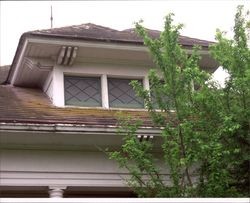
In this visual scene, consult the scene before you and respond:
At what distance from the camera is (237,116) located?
721cm

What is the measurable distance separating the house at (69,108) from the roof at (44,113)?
0.05 feet

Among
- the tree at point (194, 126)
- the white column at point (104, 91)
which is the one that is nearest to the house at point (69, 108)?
the white column at point (104, 91)

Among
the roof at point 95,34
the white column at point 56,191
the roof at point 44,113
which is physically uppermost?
the roof at point 95,34

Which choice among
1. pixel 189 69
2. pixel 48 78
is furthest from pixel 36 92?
pixel 189 69

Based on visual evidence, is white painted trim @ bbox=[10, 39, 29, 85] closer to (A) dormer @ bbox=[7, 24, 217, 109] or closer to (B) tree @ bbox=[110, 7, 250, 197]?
(A) dormer @ bbox=[7, 24, 217, 109]

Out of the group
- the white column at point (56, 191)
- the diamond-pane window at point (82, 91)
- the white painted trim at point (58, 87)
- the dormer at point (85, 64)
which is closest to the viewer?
the white column at point (56, 191)

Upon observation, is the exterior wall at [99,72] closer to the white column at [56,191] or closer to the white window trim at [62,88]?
the white window trim at [62,88]

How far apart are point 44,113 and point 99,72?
5.99 feet

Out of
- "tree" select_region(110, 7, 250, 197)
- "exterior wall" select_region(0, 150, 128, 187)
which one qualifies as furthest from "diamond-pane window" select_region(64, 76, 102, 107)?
"tree" select_region(110, 7, 250, 197)

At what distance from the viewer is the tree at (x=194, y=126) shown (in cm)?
687

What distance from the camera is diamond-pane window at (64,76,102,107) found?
10.1 meters

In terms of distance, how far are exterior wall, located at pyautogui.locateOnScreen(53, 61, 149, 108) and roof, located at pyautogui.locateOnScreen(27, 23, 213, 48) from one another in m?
0.57

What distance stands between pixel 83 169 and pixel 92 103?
1.73 metres

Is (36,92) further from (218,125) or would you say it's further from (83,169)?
(218,125)
